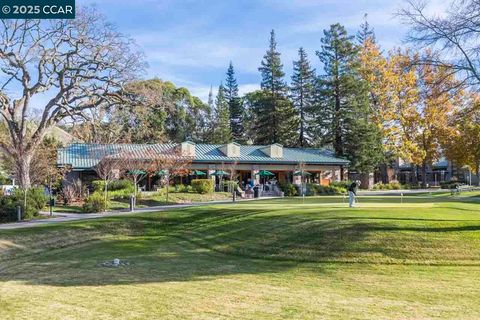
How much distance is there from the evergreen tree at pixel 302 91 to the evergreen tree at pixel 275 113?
3.26 ft

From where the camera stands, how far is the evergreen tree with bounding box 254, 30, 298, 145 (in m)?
65.9

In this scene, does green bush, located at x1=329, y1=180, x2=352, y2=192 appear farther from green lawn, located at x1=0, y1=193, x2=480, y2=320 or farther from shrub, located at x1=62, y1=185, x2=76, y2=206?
green lawn, located at x1=0, y1=193, x2=480, y2=320

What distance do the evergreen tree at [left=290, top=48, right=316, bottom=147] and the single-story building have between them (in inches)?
402

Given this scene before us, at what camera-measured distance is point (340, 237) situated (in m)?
16.1

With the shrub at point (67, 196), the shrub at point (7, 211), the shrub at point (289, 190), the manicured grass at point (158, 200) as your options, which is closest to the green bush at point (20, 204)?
the shrub at point (7, 211)

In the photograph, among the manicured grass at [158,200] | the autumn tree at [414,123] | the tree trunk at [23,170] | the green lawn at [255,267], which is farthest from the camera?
the autumn tree at [414,123]

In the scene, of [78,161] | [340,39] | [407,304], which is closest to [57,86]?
[78,161]

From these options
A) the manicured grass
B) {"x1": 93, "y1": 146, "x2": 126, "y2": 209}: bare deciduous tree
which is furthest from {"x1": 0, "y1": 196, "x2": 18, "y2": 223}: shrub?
{"x1": 93, "y1": 146, "x2": 126, "y2": 209}: bare deciduous tree

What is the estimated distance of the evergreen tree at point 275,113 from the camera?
2594 inches

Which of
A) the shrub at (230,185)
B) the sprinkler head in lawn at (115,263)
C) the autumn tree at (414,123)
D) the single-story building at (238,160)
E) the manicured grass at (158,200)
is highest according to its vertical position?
the autumn tree at (414,123)

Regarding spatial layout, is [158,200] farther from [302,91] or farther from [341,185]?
[302,91]

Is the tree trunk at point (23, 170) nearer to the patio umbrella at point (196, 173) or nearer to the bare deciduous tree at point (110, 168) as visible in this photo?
the bare deciduous tree at point (110, 168)

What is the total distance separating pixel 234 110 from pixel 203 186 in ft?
123

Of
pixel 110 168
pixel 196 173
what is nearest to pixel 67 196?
pixel 110 168
